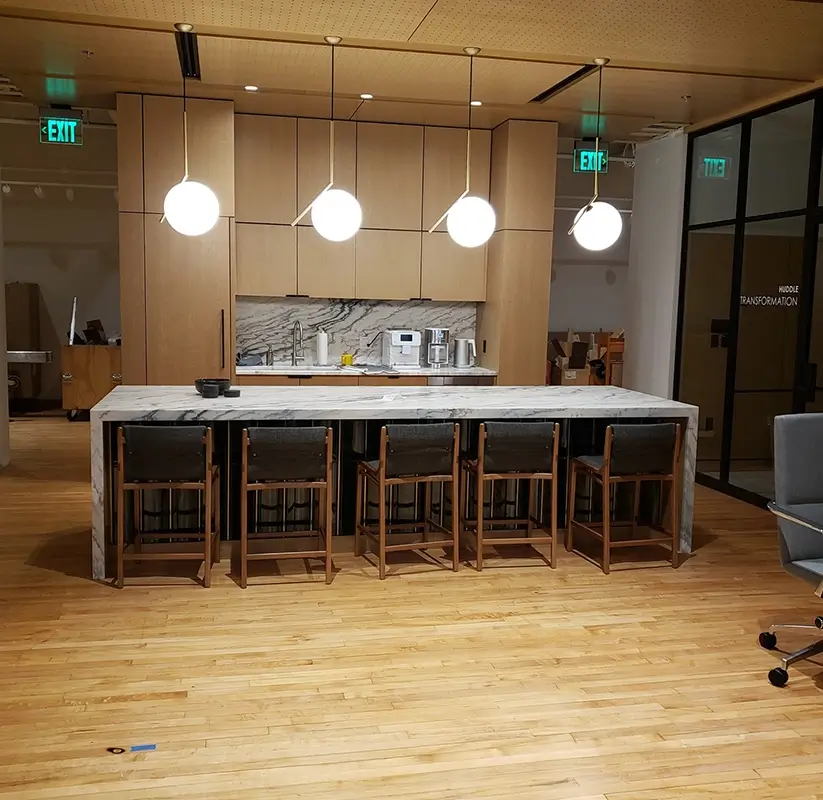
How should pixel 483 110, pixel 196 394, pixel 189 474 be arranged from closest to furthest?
pixel 189 474
pixel 196 394
pixel 483 110

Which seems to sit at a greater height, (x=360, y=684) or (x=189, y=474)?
(x=189, y=474)

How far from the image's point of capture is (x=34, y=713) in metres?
2.93

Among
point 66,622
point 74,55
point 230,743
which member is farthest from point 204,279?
point 230,743

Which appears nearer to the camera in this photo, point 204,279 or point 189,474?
point 189,474

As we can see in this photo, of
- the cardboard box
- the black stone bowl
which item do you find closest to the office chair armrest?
the black stone bowl

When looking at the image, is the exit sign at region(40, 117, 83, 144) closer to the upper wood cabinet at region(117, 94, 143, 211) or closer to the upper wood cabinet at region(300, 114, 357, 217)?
the upper wood cabinet at region(117, 94, 143, 211)

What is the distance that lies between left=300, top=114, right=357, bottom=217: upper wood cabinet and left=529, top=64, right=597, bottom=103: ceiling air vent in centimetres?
163

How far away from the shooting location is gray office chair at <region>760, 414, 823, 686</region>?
3.32 metres

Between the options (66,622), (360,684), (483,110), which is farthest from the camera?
(483,110)

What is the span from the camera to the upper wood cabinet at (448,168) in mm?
7094

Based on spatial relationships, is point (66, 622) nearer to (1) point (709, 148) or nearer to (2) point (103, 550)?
(2) point (103, 550)

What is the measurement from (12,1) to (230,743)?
3.71 m

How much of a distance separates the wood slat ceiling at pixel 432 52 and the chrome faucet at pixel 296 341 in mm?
1790

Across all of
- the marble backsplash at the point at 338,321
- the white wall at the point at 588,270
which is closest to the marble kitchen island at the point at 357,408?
the marble backsplash at the point at 338,321
